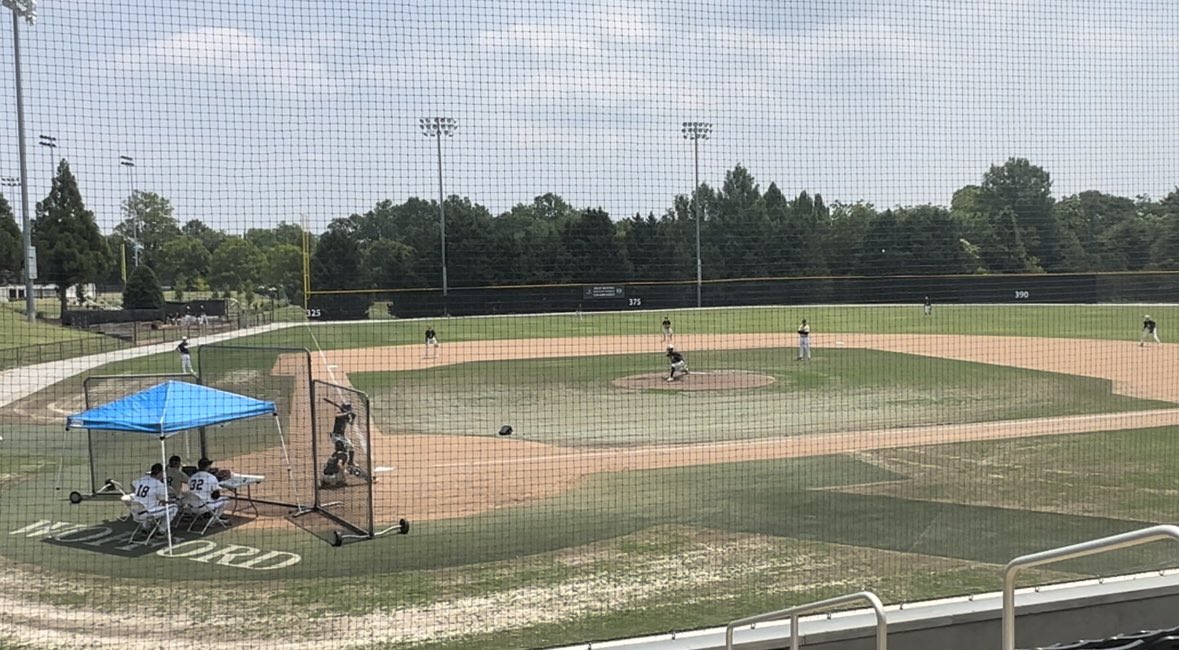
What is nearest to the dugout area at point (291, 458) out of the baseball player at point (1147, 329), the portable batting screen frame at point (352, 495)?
the portable batting screen frame at point (352, 495)

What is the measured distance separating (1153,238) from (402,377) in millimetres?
18034

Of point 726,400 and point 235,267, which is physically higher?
point 235,267

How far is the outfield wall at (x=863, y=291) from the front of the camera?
10773 millimetres

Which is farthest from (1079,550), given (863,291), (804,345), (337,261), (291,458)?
(804,345)

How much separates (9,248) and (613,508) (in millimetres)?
25445

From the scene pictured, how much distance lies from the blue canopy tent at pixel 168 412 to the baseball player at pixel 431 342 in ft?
48.9

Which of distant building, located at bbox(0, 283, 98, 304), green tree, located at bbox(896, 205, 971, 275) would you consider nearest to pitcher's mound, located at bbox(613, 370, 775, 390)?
green tree, located at bbox(896, 205, 971, 275)

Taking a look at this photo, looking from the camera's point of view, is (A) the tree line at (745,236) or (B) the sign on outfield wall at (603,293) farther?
(B) the sign on outfield wall at (603,293)

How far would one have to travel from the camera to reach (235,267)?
52.9 ft

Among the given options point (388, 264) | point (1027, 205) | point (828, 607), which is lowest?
point (828, 607)

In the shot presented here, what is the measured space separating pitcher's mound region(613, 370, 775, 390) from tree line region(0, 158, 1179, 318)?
31.6 feet

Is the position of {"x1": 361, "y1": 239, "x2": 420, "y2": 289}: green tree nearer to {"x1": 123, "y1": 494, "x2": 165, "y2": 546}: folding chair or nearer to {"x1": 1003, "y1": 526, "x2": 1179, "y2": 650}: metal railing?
{"x1": 123, "y1": 494, "x2": 165, "y2": 546}: folding chair

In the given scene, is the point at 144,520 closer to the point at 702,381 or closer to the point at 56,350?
the point at 702,381

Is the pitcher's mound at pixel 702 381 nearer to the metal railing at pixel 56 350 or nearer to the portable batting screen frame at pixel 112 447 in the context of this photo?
the portable batting screen frame at pixel 112 447
